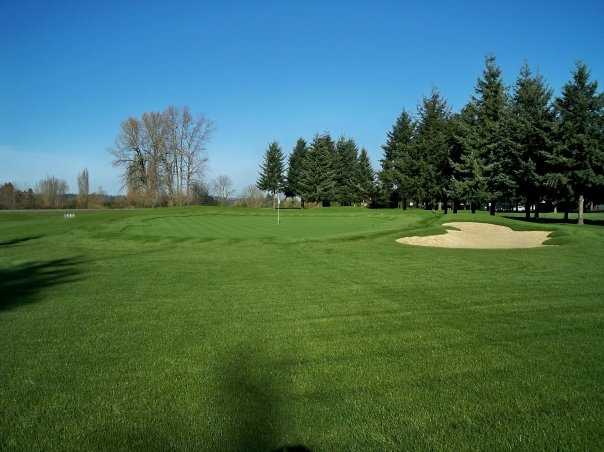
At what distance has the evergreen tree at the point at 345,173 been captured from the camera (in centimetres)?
6962

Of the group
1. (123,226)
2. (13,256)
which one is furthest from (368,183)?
(13,256)

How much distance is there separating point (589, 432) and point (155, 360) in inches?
149

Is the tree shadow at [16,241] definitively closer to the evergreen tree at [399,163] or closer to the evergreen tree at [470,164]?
the evergreen tree at [470,164]

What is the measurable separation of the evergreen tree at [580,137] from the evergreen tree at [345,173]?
3926 centimetres

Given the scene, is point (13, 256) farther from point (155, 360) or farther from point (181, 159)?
point (181, 159)

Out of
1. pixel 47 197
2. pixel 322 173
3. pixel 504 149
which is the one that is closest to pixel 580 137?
pixel 504 149

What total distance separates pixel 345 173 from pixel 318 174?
7101 millimetres

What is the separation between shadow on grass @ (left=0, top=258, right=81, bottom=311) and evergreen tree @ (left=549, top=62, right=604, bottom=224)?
30375mm

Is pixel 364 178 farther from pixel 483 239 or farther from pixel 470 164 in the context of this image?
pixel 483 239

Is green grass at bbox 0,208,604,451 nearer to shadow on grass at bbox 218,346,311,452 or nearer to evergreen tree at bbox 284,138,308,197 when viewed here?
shadow on grass at bbox 218,346,311,452

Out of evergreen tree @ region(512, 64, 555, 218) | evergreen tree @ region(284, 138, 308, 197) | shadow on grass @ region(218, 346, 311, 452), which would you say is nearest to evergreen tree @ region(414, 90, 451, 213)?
evergreen tree @ region(512, 64, 555, 218)

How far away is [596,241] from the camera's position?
617 inches

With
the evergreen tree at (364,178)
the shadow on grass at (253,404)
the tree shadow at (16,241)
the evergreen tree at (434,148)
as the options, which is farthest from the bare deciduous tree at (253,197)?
the shadow on grass at (253,404)

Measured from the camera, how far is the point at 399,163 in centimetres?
5288
